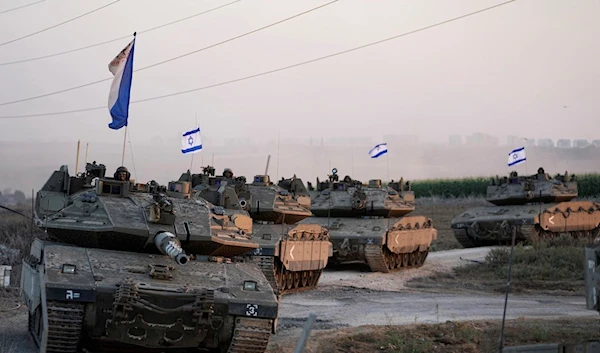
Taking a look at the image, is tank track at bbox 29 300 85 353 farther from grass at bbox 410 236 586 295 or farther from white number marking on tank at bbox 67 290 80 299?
grass at bbox 410 236 586 295

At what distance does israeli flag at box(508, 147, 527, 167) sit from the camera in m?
39.2

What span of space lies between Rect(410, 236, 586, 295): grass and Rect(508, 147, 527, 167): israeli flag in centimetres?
1070

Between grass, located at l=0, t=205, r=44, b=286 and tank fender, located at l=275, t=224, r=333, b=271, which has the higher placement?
tank fender, located at l=275, t=224, r=333, b=271

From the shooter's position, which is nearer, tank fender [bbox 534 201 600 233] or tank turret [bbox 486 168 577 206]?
tank fender [bbox 534 201 600 233]

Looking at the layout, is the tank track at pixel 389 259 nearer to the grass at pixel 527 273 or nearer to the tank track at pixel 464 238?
the grass at pixel 527 273

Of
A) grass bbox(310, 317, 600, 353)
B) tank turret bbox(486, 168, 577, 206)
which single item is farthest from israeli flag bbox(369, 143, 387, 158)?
grass bbox(310, 317, 600, 353)

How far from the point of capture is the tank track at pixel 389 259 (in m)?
26.0

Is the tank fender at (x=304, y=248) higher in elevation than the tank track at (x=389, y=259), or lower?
higher

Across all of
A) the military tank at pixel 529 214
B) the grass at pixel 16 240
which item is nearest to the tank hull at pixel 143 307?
the grass at pixel 16 240

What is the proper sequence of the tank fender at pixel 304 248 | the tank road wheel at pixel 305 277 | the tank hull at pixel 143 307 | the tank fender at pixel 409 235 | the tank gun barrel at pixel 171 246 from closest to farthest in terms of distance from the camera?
1. the tank hull at pixel 143 307
2. the tank gun barrel at pixel 171 246
3. the tank fender at pixel 304 248
4. the tank road wheel at pixel 305 277
5. the tank fender at pixel 409 235

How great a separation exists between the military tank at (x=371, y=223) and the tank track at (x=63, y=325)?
1516 cm

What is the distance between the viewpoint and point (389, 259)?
2727cm

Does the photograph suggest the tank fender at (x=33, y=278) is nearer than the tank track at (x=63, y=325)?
No

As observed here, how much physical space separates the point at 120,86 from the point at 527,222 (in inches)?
690
